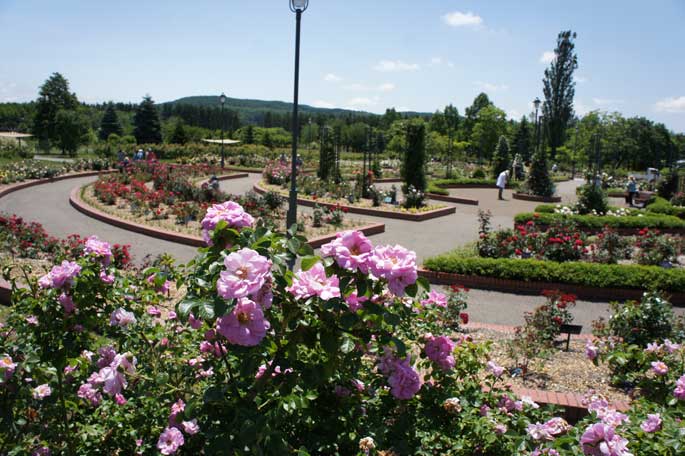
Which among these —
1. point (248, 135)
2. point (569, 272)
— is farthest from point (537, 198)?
point (248, 135)

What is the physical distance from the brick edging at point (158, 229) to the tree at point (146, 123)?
37.6 metres

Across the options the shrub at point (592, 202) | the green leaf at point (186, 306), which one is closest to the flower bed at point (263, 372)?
the green leaf at point (186, 306)

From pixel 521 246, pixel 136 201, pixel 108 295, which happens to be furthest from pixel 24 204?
pixel 108 295

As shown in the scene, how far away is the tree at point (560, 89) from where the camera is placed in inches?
2015

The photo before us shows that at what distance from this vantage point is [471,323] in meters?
6.41

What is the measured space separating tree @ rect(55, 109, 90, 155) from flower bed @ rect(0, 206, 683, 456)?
37.9 metres

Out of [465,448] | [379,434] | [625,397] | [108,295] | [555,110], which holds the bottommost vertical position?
[625,397]

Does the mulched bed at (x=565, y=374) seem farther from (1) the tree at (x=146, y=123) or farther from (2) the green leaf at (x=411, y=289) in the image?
(1) the tree at (x=146, y=123)

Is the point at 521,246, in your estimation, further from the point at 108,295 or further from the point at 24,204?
the point at 24,204

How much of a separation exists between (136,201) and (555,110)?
4868 cm

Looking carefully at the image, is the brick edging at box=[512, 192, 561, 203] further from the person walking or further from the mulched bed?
the mulched bed

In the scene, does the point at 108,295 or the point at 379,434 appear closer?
the point at 379,434

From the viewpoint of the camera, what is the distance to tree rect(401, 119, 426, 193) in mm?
18641

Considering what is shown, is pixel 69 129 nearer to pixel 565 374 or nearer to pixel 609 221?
pixel 609 221
